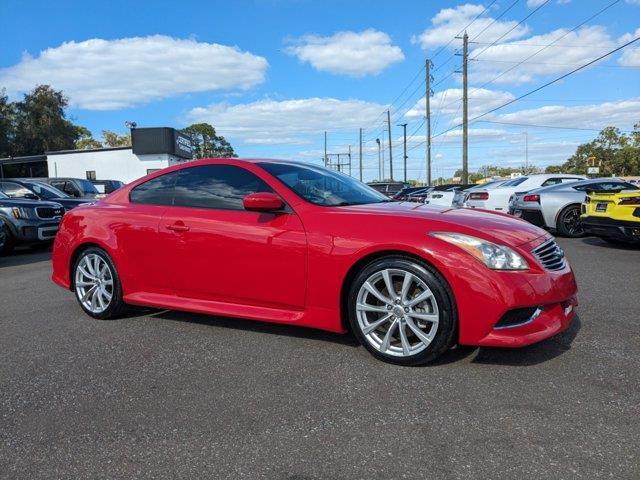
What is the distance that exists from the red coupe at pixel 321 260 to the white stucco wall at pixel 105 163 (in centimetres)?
3846

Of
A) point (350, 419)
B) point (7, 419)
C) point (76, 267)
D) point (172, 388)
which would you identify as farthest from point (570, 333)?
point (76, 267)

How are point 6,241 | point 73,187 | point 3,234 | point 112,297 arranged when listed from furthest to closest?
1. point 73,187
2. point 6,241
3. point 3,234
4. point 112,297

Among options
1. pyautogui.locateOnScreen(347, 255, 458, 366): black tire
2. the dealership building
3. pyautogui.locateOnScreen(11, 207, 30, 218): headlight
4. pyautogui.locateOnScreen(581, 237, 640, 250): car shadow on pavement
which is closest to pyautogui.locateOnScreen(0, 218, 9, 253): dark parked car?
pyautogui.locateOnScreen(11, 207, 30, 218): headlight

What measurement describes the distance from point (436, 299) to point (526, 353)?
88 centimetres

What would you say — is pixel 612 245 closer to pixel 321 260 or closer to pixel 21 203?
pixel 321 260

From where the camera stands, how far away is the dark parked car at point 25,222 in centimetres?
1071

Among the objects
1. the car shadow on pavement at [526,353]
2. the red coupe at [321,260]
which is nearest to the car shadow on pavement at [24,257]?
the red coupe at [321,260]

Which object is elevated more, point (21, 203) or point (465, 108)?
point (465, 108)

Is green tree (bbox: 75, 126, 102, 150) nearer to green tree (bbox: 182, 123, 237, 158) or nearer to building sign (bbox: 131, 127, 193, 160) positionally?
green tree (bbox: 182, 123, 237, 158)

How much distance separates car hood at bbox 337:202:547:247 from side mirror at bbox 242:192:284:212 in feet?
1.59

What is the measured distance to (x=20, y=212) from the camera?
35.4 ft

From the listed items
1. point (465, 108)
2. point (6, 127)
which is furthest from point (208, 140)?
point (465, 108)

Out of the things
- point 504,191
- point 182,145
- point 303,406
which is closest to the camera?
point 303,406

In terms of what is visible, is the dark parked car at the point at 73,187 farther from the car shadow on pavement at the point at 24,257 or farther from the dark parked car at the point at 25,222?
the dark parked car at the point at 25,222
